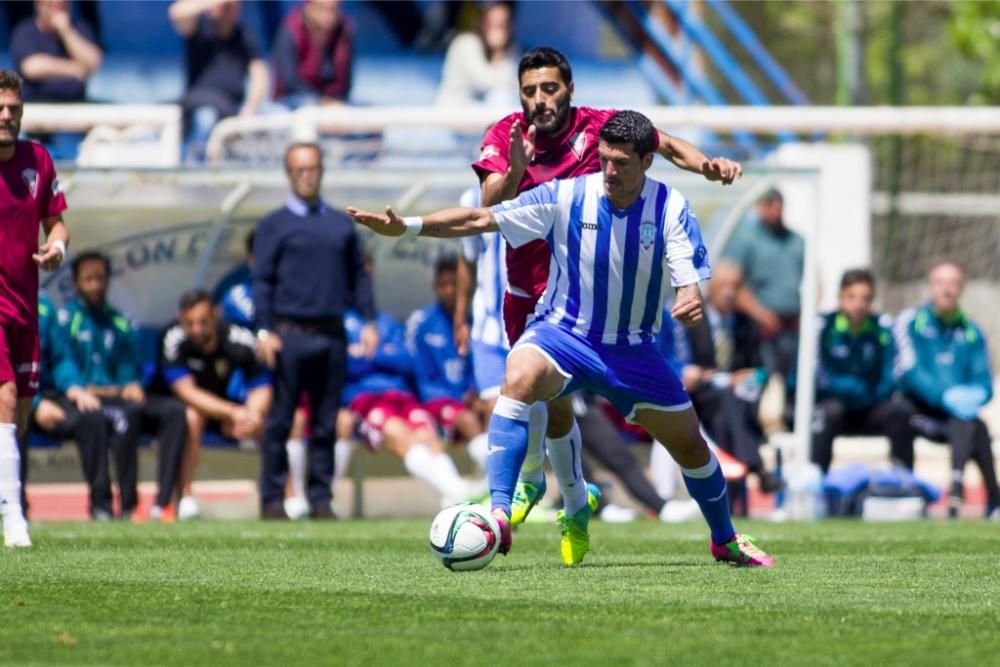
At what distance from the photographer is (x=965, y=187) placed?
1909 centimetres

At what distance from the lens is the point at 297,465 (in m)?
13.9

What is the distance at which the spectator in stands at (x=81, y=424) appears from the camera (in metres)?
13.0

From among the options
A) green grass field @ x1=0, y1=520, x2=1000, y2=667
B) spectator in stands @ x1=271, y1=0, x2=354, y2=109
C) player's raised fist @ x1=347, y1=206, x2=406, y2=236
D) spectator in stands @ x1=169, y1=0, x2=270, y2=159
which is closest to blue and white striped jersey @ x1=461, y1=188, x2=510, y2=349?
green grass field @ x1=0, y1=520, x2=1000, y2=667

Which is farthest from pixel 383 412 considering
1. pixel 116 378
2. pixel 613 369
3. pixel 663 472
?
pixel 613 369

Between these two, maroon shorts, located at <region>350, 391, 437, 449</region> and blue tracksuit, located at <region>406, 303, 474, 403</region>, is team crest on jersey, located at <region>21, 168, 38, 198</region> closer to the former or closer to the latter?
maroon shorts, located at <region>350, 391, 437, 449</region>

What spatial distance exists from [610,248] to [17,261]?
295 centimetres

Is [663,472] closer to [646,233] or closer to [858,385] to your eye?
[858,385]

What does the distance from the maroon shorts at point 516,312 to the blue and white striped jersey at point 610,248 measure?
781 millimetres

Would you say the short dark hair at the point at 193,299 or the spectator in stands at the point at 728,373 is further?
the spectator in stands at the point at 728,373

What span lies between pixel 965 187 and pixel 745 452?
254 inches

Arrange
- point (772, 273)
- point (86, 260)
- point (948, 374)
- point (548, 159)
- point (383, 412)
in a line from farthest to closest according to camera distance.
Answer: point (772, 273) → point (948, 374) → point (383, 412) → point (86, 260) → point (548, 159)

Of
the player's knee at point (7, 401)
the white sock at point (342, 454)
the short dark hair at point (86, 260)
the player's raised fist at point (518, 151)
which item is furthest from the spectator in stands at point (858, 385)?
the player's knee at point (7, 401)

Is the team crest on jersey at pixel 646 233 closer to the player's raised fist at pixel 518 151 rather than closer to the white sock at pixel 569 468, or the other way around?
the player's raised fist at pixel 518 151

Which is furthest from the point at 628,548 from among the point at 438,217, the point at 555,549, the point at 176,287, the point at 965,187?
the point at 965,187
